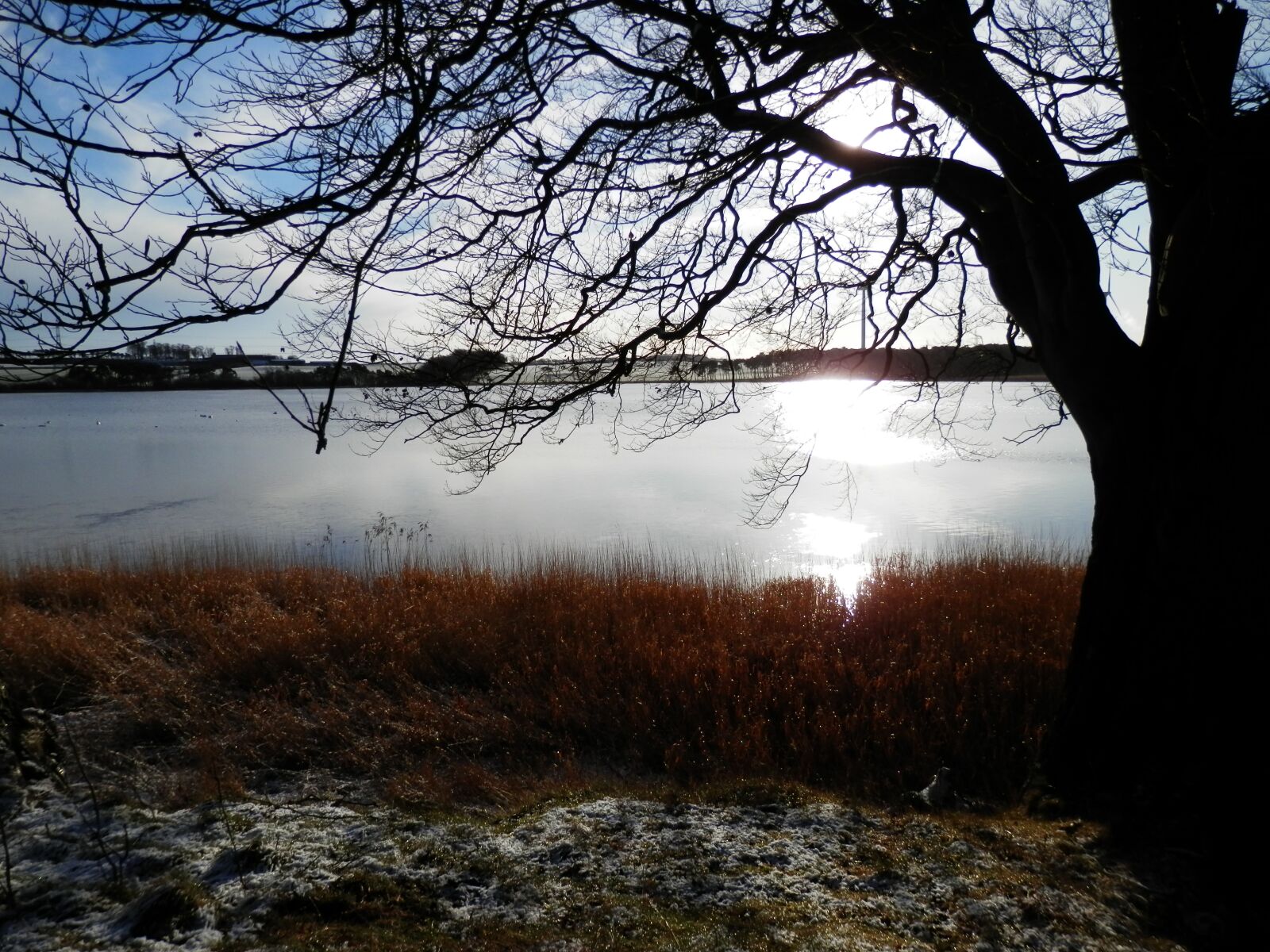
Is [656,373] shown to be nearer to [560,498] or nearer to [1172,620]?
[1172,620]

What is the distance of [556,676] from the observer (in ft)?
22.1

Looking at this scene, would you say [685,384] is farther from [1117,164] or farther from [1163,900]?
[1163,900]

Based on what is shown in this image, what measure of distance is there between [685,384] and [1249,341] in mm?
3445

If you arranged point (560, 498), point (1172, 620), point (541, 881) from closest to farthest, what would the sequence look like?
point (541, 881), point (1172, 620), point (560, 498)

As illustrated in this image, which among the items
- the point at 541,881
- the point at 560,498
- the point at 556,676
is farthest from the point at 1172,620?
the point at 560,498

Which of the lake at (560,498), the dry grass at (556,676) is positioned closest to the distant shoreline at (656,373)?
the lake at (560,498)

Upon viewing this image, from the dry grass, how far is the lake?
2.23m

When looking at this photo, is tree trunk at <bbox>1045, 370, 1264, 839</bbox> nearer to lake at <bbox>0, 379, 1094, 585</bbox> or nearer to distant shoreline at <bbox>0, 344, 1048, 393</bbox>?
distant shoreline at <bbox>0, 344, 1048, 393</bbox>

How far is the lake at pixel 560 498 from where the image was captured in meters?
15.4

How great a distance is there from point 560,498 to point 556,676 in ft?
47.1

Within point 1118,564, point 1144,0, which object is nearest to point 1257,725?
point 1118,564

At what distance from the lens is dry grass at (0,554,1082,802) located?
543 centimetres

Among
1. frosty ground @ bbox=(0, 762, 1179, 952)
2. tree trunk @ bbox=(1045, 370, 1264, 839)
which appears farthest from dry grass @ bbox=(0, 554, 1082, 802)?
tree trunk @ bbox=(1045, 370, 1264, 839)

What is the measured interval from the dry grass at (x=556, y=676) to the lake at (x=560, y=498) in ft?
7.30
